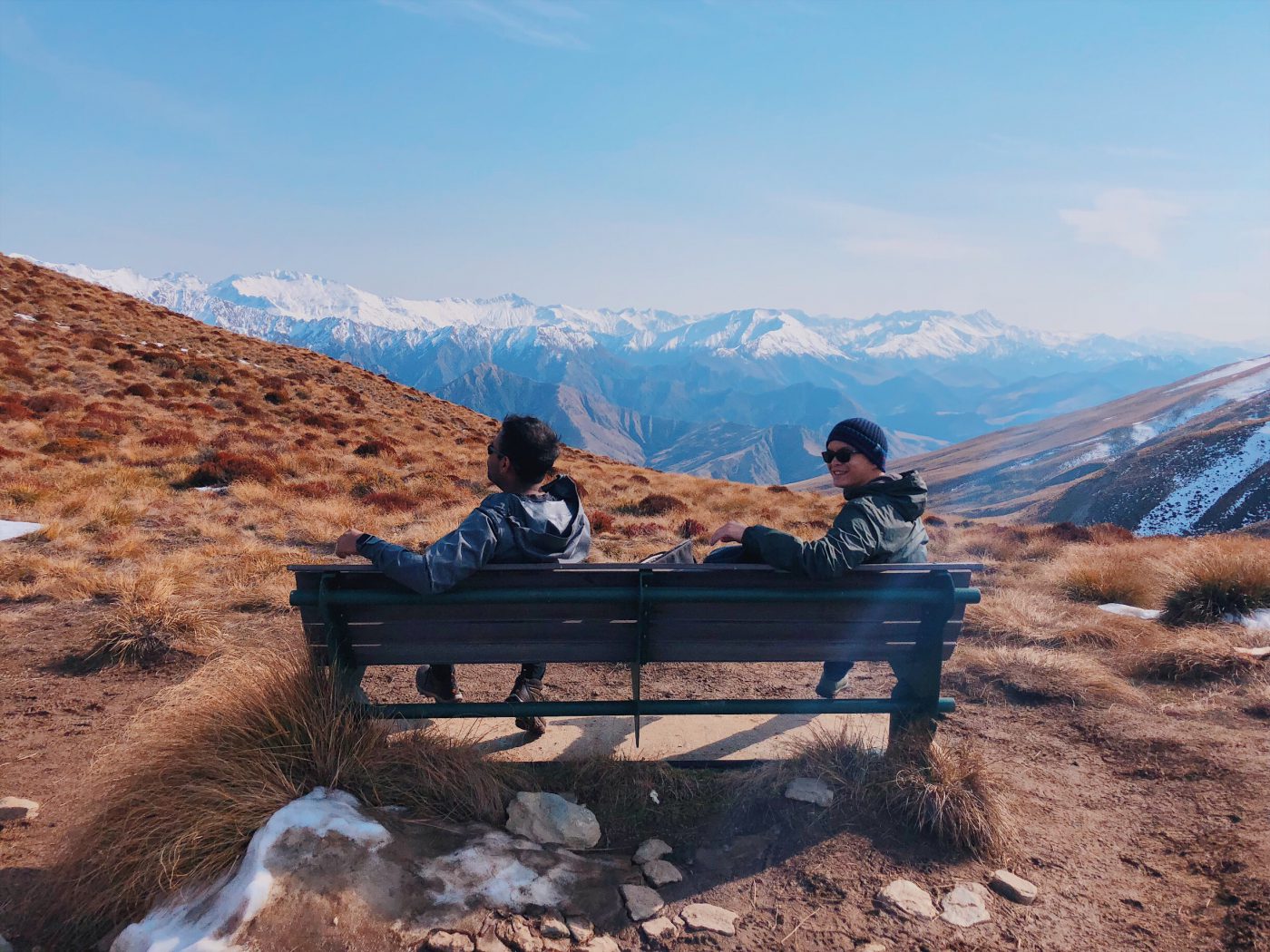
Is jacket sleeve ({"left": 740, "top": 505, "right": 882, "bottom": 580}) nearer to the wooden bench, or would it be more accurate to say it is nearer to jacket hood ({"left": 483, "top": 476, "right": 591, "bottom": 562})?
the wooden bench

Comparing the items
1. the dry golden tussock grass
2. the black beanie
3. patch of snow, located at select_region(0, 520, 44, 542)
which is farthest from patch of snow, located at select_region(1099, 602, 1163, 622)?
patch of snow, located at select_region(0, 520, 44, 542)

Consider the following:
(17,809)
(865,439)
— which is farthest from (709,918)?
(17,809)

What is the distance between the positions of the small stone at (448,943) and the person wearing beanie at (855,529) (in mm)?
1998

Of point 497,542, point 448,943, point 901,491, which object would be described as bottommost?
point 448,943

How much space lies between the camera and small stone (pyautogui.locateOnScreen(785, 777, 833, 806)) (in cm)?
365

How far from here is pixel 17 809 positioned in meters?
3.55

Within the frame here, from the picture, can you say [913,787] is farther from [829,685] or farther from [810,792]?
[829,685]

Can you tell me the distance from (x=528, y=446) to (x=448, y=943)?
226 cm

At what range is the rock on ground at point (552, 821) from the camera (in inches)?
131

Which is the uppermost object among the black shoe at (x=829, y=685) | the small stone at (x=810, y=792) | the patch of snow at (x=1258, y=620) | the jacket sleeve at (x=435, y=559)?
the jacket sleeve at (x=435, y=559)

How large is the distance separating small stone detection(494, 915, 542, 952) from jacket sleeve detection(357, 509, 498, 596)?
4.50 ft

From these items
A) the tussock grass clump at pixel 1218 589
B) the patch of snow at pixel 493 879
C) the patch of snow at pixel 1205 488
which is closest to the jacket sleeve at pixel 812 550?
the patch of snow at pixel 493 879

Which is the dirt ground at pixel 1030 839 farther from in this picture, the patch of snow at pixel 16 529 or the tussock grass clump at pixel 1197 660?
the patch of snow at pixel 16 529

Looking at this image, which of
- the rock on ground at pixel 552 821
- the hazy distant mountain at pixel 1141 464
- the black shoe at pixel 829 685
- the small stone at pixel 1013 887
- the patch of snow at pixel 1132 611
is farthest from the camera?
the hazy distant mountain at pixel 1141 464
